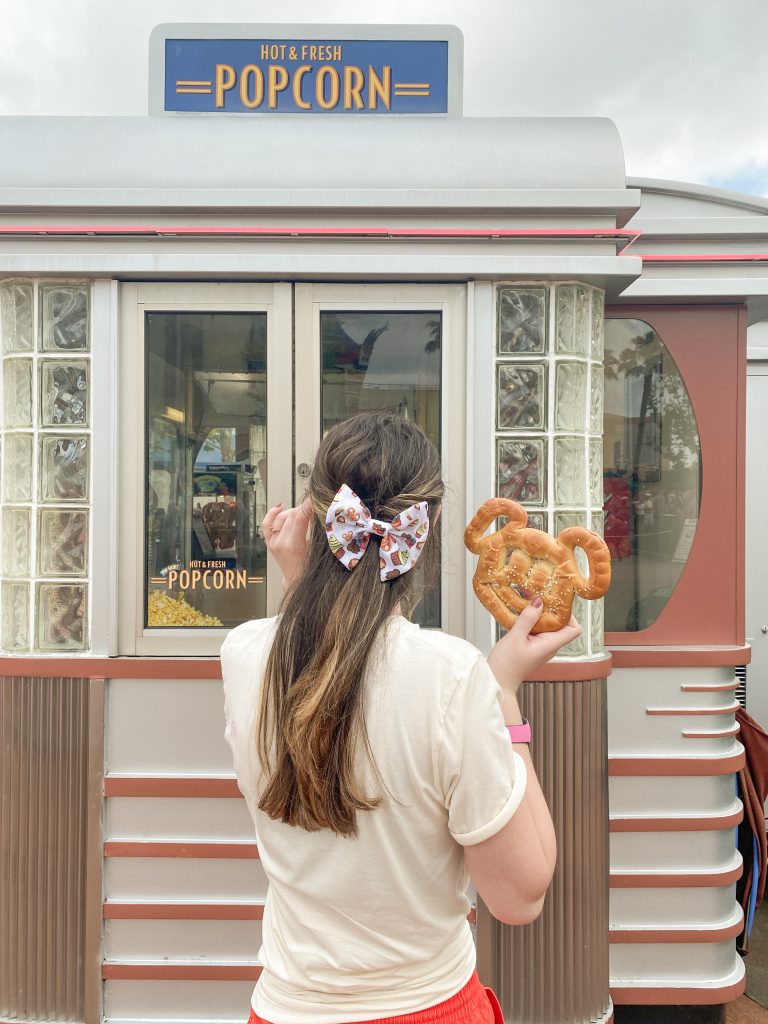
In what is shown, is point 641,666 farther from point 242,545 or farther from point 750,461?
point 750,461

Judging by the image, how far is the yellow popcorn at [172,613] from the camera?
273cm

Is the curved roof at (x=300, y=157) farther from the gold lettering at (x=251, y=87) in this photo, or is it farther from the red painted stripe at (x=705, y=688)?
the red painted stripe at (x=705, y=688)

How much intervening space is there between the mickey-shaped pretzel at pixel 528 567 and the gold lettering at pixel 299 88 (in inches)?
80.5

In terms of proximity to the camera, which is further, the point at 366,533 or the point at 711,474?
the point at 711,474

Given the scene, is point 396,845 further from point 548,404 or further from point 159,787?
point 548,404

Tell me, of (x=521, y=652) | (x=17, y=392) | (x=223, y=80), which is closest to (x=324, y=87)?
(x=223, y=80)

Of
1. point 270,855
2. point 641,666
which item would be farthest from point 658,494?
point 270,855

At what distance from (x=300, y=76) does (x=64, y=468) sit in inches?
71.4

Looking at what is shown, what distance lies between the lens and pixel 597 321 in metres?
2.78

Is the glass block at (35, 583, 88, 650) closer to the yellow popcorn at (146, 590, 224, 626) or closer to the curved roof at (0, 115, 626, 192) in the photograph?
the yellow popcorn at (146, 590, 224, 626)

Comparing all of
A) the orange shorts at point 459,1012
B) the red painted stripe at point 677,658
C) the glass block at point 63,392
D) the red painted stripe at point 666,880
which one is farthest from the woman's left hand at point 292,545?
the red painted stripe at point 666,880

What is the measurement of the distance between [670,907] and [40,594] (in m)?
2.70

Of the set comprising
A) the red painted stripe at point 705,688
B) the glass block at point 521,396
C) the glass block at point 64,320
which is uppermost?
the glass block at point 64,320

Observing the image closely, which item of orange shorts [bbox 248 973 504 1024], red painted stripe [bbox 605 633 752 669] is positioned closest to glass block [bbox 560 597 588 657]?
red painted stripe [bbox 605 633 752 669]
